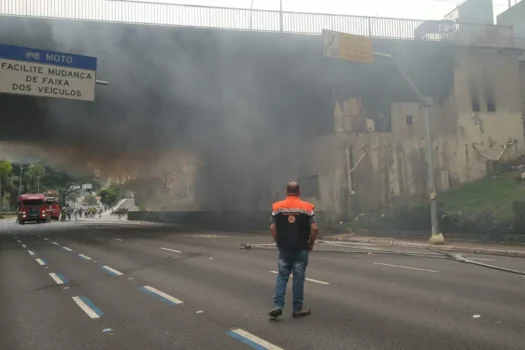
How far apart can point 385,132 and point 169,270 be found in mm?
14592

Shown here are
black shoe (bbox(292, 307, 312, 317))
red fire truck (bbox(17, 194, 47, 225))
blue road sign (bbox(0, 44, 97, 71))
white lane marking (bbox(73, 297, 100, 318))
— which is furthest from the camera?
red fire truck (bbox(17, 194, 47, 225))

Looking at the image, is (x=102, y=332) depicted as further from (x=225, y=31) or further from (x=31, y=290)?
(x=225, y=31)

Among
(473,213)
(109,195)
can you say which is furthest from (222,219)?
(109,195)

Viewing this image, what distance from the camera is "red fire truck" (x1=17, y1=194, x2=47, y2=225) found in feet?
123

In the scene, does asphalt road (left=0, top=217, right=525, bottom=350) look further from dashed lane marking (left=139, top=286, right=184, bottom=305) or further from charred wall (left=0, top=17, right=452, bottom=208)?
charred wall (left=0, top=17, right=452, bottom=208)

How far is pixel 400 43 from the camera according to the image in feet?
62.4

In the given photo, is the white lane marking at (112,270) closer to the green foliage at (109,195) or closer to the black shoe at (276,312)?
the black shoe at (276,312)

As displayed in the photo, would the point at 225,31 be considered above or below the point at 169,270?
above

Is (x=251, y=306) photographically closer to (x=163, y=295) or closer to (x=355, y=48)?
(x=163, y=295)

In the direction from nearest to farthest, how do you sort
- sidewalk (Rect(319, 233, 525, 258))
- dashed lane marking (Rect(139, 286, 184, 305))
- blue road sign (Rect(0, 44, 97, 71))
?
1. dashed lane marking (Rect(139, 286, 184, 305))
2. blue road sign (Rect(0, 44, 97, 71))
3. sidewalk (Rect(319, 233, 525, 258))

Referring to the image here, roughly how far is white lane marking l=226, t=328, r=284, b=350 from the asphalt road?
10 millimetres

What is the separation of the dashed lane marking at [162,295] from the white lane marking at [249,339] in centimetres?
167

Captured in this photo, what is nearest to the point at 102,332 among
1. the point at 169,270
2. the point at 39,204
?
the point at 169,270

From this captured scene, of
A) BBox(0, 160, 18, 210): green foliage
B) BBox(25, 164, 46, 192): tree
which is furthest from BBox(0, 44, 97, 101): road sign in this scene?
BBox(0, 160, 18, 210): green foliage
